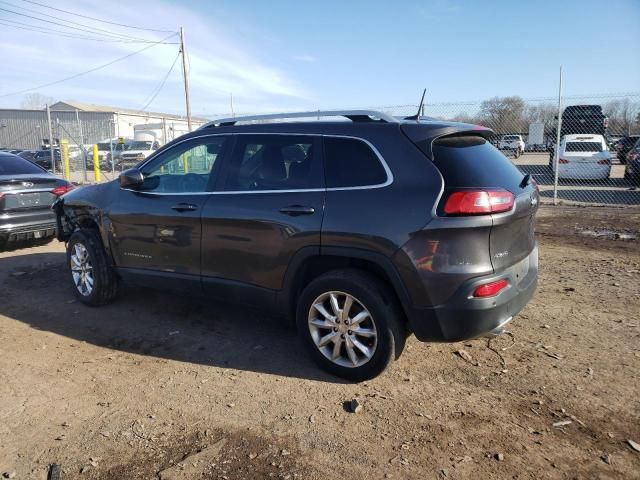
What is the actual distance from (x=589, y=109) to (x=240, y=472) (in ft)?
76.8

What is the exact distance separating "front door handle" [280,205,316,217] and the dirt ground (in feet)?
3.90

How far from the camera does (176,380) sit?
3594 mm

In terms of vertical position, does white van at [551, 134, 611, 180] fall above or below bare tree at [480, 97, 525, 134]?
below

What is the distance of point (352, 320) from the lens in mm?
3375

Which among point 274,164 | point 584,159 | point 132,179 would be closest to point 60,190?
point 132,179

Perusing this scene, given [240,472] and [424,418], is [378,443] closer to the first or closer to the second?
[424,418]

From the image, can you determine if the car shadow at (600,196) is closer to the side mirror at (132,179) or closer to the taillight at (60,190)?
the side mirror at (132,179)

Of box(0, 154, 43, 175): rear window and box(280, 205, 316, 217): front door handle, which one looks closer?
box(280, 205, 316, 217): front door handle

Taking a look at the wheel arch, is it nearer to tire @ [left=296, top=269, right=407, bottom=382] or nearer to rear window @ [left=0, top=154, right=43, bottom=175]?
tire @ [left=296, top=269, right=407, bottom=382]

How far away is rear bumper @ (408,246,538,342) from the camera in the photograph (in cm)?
303

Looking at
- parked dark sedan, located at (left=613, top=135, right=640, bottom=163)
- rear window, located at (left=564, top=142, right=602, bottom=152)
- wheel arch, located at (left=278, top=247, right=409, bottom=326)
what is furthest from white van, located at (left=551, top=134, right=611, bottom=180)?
wheel arch, located at (left=278, top=247, right=409, bottom=326)

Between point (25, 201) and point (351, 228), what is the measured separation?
6.22 metres

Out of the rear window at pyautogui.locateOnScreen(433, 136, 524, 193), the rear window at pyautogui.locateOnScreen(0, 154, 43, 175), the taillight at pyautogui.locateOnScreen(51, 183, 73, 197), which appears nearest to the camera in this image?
the rear window at pyautogui.locateOnScreen(433, 136, 524, 193)

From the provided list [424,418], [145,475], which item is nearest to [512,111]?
[424,418]
